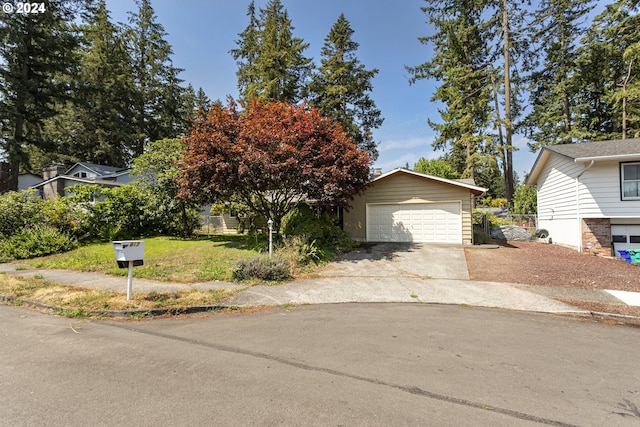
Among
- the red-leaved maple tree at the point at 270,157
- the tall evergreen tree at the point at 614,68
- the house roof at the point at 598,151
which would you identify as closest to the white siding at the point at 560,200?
the house roof at the point at 598,151

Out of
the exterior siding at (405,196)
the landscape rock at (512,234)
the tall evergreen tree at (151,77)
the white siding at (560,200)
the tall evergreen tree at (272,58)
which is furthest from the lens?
the tall evergreen tree at (151,77)

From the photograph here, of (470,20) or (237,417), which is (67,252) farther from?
(470,20)

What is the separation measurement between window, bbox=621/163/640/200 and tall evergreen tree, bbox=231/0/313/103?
21672 mm

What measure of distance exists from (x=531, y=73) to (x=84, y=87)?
39.7m

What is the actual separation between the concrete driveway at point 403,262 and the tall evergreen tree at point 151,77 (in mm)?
32920

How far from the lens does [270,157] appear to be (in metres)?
10.1

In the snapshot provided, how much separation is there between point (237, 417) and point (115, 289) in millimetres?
6058

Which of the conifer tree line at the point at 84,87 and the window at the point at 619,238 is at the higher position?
the conifer tree line at the point at 84,87

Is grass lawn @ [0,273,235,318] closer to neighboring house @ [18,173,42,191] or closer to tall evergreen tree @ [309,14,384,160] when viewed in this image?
tall evergreen tree @ [309,14,384,160]

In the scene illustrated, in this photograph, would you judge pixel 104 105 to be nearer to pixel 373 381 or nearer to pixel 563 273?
pixel 373 381

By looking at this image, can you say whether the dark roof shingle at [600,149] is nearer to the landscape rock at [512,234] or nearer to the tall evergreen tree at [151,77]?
the landscape rock at [512,234]

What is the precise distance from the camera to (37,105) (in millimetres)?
22578

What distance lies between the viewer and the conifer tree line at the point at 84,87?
21141 millimetres

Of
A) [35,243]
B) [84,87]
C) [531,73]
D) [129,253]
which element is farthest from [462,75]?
[84,87]
